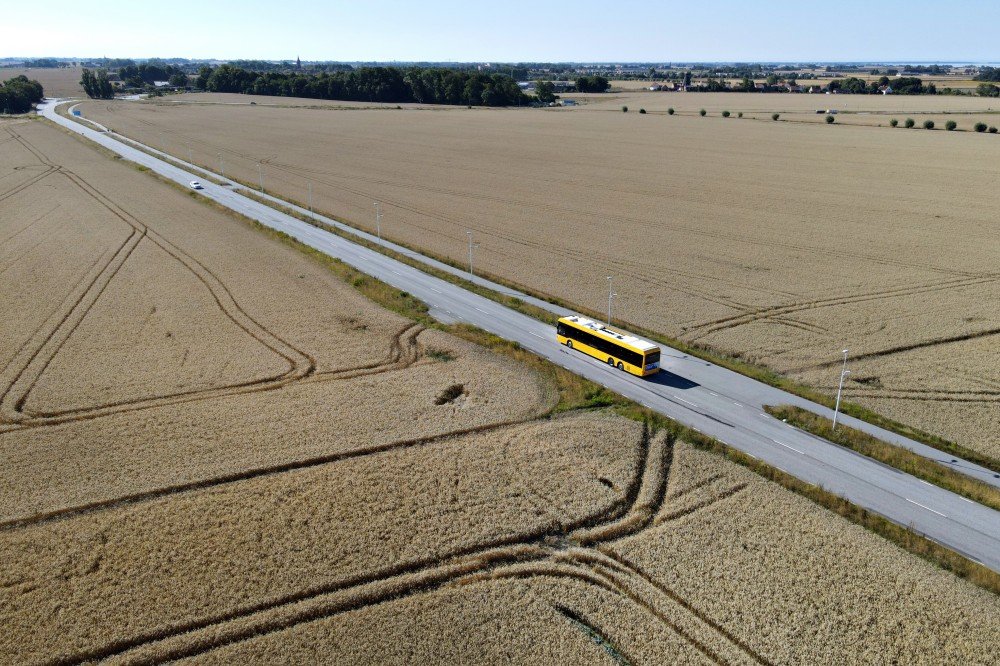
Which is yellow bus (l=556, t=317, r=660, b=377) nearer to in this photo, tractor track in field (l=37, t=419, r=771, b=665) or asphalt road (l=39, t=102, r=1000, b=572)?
asphalt road (l=39, t=102, r=1000, b=572)

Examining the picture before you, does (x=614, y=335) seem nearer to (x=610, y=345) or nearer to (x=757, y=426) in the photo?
(x=610, y=345)

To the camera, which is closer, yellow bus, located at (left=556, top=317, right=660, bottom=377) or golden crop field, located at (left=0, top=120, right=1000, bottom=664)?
golden crop field, located at (left=0, top=120, right=1000, bottom=664)

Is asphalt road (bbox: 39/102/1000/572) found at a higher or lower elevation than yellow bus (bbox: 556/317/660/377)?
lower

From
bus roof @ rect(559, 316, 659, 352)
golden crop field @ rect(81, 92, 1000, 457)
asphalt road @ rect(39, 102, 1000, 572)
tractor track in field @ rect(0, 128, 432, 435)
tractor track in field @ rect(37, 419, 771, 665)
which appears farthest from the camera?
golden crop field @ rect(81, 92, 1000, 457)

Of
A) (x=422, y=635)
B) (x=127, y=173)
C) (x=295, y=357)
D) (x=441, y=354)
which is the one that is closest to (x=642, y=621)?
(x=422, y=635)

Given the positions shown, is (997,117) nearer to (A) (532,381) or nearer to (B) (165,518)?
(A) (532,381)

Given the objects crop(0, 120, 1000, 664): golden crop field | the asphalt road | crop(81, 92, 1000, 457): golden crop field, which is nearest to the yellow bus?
the asphalt road

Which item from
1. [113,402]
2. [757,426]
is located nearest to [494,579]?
[757,426]

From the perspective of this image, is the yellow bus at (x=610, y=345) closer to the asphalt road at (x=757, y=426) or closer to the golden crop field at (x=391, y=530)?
the asphalt road at (x=757, y=426)
